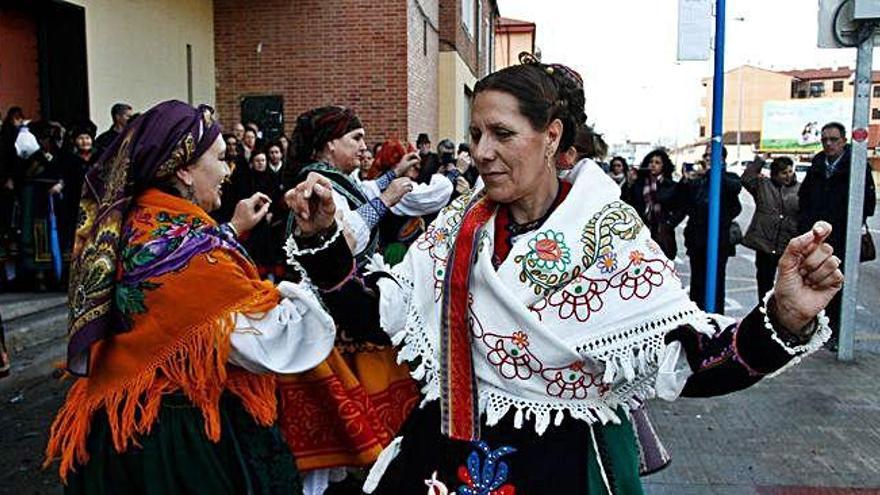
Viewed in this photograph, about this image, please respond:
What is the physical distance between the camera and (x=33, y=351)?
6.86m

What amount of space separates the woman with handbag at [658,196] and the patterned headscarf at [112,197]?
757 cm

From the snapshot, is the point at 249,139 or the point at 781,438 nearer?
the point at 781,438

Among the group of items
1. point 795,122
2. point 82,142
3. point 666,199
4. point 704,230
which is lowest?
point 704,230

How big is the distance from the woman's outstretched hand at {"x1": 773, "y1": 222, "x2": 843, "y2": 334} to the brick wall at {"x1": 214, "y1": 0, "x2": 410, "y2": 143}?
12.6 metres

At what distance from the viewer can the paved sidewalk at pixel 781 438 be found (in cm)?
470

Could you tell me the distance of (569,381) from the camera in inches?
80.4

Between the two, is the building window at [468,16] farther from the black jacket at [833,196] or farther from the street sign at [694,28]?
the street sign at [694,28]

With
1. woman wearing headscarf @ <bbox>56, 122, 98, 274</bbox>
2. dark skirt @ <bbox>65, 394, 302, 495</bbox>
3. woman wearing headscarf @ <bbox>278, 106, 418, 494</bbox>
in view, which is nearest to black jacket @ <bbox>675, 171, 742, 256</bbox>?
woman wearing headscarf @ <bbox>278, 106, 418, 494</bbox>

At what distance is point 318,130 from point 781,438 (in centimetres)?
344

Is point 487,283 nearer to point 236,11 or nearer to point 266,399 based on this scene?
point 266,399

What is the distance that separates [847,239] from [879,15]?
1780 millimetres

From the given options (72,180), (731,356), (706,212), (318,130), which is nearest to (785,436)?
(318,130)

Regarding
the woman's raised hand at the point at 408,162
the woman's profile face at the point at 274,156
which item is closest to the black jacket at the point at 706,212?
the woman's profile face at the point at 274,156

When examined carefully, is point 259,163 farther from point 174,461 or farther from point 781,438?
point 174,461
